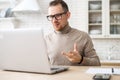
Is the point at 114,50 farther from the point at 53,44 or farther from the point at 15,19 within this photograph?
the point at 53,44

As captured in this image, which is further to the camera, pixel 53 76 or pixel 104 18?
pixel 104 18

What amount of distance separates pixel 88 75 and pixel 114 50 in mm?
3200

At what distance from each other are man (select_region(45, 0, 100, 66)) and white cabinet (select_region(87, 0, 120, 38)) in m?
1.97

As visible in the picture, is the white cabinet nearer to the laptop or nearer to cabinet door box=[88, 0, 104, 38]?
cabinet door box=[88, 0, 104, 38]

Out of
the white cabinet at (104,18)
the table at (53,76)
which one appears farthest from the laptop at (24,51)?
the white cabinet at (104,18)

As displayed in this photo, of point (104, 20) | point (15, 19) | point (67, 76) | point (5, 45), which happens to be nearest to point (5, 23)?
point (15, 19)

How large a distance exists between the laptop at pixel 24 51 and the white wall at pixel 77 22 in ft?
9.63

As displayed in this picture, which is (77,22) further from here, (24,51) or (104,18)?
(24,51)

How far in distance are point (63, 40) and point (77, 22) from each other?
2.30 m

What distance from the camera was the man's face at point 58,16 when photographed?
2551 mm

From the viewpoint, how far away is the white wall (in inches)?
189

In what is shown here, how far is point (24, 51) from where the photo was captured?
182cm

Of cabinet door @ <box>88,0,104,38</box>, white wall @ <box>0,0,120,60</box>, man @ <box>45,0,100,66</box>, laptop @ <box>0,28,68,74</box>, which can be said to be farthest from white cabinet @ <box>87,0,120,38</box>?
laptop @ <box>0,28,68,74</box>

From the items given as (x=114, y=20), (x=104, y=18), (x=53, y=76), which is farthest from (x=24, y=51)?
(x=114, y=20)
